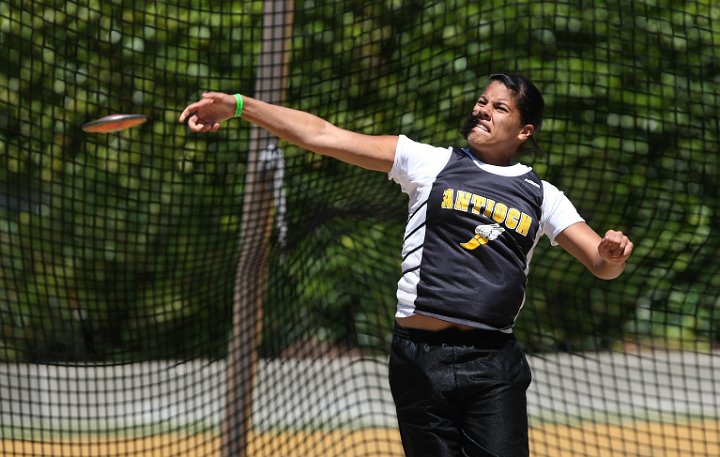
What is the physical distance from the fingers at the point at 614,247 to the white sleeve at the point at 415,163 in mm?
516

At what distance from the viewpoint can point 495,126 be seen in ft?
10.0

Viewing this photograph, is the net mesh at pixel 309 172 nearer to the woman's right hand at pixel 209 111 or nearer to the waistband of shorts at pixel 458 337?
the woman's right hand at pixel 209 111

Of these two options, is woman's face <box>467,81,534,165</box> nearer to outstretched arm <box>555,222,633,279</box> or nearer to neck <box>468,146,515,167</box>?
neck <box>468,146,515,167</box>

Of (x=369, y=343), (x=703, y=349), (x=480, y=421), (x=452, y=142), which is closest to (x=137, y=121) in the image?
(x=480, y=421)

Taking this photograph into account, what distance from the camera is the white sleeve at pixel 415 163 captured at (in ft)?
9.80

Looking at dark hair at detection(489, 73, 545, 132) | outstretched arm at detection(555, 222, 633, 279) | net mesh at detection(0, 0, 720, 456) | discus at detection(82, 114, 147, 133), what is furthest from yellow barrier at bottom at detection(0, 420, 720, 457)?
dark hair at detection(489, 73, 545, 132)

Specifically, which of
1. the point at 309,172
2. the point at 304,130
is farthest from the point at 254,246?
the point at 304,130

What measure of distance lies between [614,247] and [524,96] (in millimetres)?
588

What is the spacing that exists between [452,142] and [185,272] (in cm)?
151

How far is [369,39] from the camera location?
16.3ft

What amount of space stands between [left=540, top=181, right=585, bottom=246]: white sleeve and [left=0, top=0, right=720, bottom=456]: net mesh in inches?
72.3

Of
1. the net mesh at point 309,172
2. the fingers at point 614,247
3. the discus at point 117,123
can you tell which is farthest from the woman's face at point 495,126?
the net mesh at point 309,172

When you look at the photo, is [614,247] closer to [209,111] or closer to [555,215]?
[555,215]

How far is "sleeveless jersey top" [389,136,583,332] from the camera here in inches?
114
